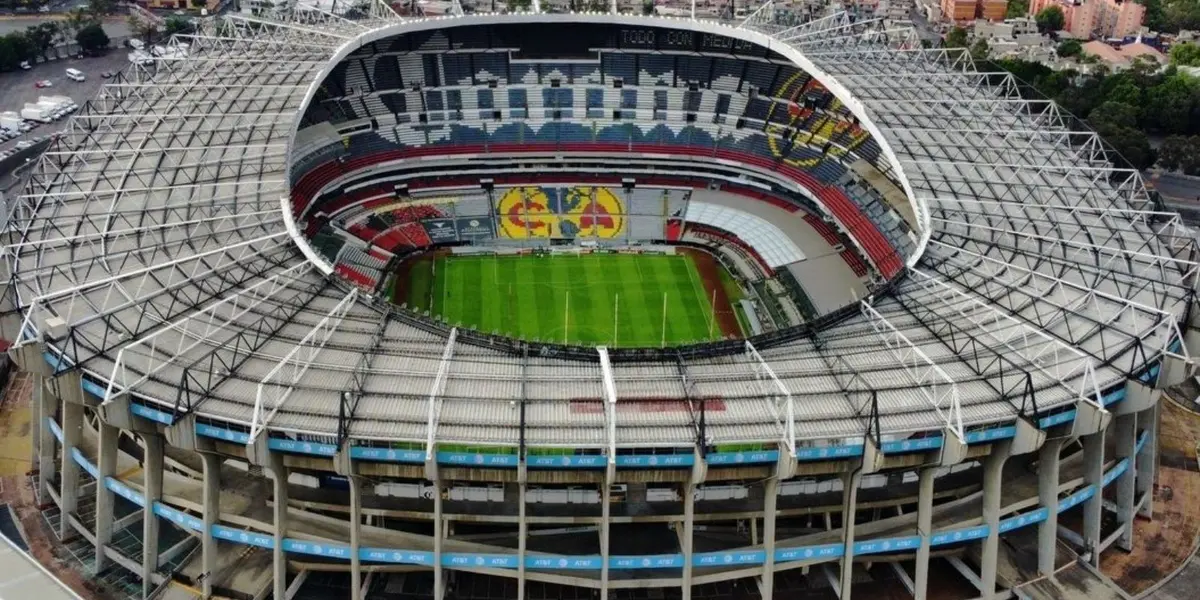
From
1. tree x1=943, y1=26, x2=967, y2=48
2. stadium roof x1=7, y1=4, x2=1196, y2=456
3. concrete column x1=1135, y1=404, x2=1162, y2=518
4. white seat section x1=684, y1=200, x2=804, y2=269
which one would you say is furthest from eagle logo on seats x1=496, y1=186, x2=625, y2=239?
tree x1=943, y1=26, x2=967, y2=48

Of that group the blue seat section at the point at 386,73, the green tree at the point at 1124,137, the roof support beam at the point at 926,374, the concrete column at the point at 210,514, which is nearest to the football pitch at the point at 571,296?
the blue seat section at the point at 386,73

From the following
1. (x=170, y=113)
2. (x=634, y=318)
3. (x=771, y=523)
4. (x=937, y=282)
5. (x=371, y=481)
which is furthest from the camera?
(x=634, y=318)

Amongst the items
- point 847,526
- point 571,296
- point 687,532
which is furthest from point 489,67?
point 847,526

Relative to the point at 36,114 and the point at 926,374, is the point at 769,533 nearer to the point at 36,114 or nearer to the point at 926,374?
the point at 926,374

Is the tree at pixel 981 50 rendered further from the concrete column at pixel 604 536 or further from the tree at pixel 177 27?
the concrete column at pixel 604 536

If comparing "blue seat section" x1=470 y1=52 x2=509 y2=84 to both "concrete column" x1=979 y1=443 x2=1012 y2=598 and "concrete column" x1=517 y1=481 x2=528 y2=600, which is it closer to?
"concrete column" x1=517 y1=481 x2=528 y2=600

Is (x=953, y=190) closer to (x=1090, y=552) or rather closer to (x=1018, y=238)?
(x=1018, y=238)

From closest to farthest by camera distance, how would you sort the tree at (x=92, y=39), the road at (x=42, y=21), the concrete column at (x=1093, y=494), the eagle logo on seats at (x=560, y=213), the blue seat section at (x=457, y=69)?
the concrete column at (x=1093, y=494) → the eagle logo on seats at (x=560, y=213) → the blue seat section at (x=457, y=69) → the tree at (x=92, y=39) → the road at (x=42, y=21)

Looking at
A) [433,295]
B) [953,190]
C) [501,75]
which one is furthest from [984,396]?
[501,75]
